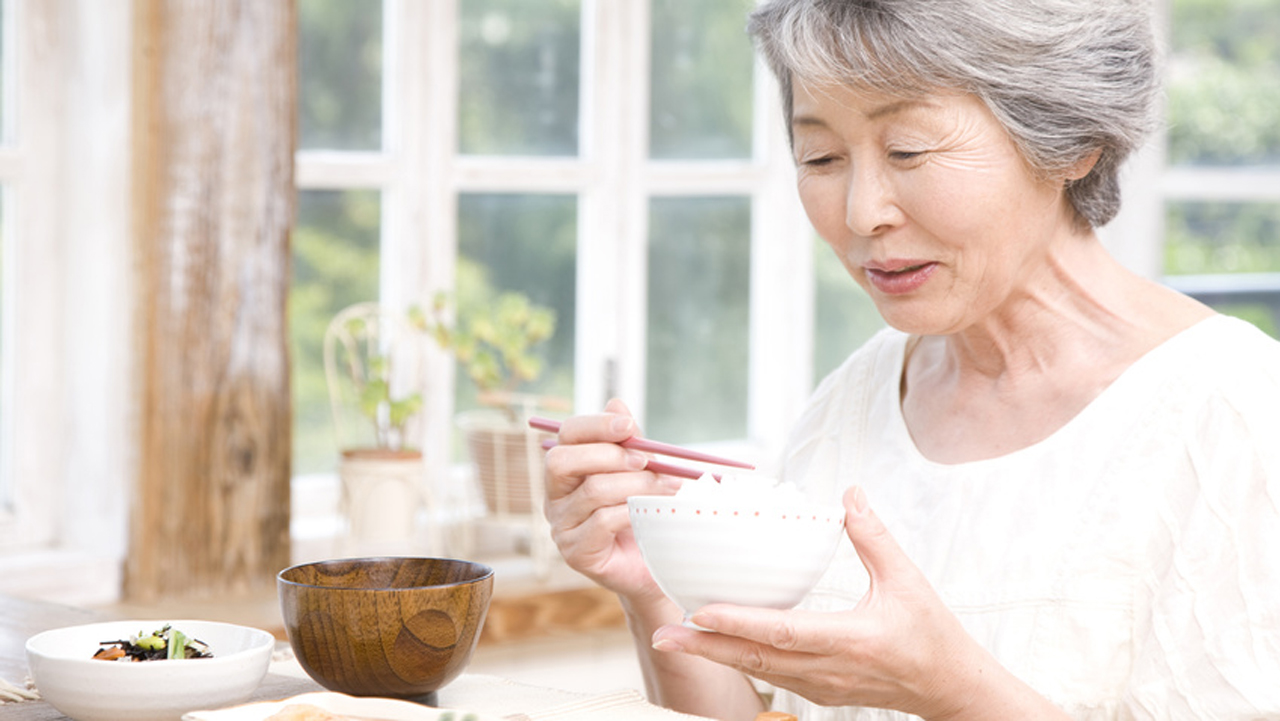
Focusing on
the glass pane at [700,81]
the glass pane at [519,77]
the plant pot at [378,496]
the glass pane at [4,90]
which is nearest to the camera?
the glass pane at [4,90]

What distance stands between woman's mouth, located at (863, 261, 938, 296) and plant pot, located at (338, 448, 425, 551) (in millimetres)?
1477

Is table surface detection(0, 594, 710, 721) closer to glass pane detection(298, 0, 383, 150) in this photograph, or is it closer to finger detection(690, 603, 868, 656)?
finger detection(690, 603, 868, 656)

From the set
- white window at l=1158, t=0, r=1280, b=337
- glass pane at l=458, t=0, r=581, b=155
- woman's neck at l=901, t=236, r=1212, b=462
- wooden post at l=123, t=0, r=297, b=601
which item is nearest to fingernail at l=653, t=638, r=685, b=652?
woman's neck at l=901, t=236, r=1212, b=462

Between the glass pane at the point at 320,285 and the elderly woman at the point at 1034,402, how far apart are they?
157 centimetres

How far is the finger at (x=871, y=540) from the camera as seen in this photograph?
1.01m

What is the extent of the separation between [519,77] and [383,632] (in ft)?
7.72

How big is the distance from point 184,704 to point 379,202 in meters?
2.15

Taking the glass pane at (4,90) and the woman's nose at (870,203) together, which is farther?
the glass pane at (4,90)

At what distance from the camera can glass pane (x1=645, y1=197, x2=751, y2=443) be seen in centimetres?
343

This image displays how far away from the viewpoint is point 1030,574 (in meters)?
1.40

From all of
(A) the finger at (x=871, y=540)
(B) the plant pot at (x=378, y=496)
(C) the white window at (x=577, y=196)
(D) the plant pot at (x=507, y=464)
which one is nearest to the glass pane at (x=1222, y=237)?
(C) the white window at (x=577, y=196)

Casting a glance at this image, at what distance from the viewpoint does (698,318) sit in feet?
11.5

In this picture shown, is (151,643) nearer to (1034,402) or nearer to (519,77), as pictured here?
(1034,402)

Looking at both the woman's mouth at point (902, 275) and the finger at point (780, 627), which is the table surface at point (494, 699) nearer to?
the finger at point (780, 627)
